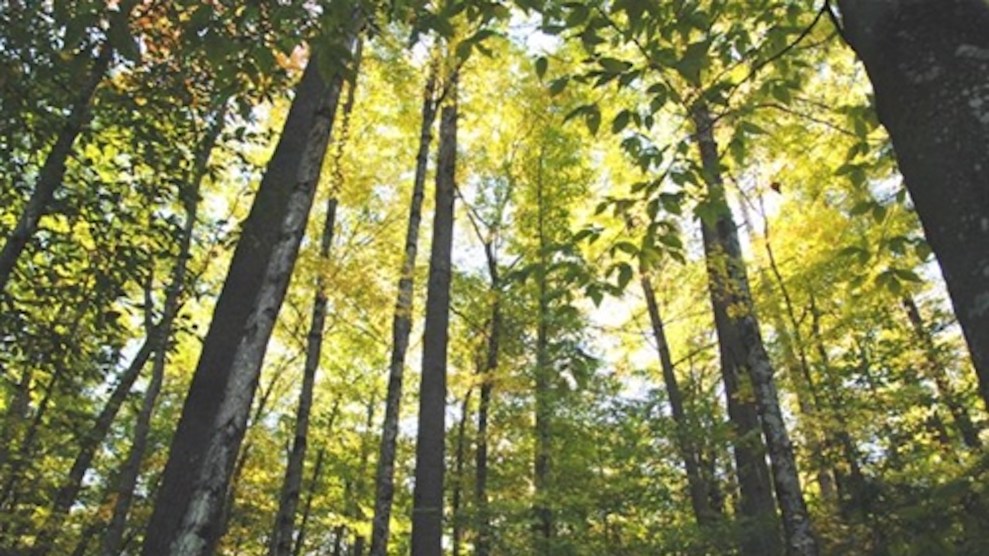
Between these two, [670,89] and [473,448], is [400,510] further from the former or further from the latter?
[670,89]

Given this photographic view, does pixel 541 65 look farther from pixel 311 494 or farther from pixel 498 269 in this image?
pixel 311 494

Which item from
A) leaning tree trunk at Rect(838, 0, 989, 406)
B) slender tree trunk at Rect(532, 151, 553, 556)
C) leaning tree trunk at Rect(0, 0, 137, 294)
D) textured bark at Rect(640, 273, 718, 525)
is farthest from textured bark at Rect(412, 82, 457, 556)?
leaning tree trunk at Rect(838, 0, 989, 406)

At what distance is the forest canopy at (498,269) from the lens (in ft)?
8.55

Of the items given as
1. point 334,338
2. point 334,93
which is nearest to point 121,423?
point 334,338

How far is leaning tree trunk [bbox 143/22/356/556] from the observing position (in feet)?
15.4

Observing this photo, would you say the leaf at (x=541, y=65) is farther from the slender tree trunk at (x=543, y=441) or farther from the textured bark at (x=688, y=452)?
the textured bark at (x=688, y=452)

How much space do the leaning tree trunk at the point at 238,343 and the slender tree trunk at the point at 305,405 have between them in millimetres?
2189

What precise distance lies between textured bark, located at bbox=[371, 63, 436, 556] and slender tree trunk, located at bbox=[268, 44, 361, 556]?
1195 mm

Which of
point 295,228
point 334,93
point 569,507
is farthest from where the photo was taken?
point 569,507

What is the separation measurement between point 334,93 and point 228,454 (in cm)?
324

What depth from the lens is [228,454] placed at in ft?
15.9

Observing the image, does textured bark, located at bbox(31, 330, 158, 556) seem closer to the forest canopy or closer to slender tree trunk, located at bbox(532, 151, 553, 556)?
the forest canopy

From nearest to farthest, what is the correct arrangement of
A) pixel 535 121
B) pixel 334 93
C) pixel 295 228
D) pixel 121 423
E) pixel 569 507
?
pixel 295 228 < pixel 334 93 < pixel 569 507 < pixel 535 121 < pixel 121 423

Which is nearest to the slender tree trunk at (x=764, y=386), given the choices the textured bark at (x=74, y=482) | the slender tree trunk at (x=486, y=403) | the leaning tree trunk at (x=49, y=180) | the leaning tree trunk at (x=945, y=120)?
the leaning tree trunk at (x=945, y=120)
